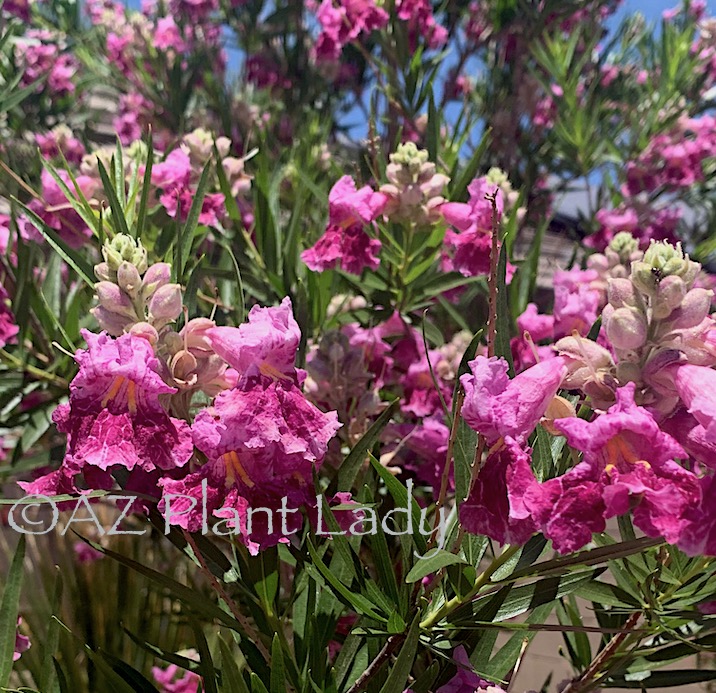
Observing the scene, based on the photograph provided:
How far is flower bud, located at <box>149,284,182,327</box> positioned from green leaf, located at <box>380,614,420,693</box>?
329 mm

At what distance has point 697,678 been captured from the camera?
0.77 metres

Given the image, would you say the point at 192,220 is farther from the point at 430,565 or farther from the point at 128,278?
the point at 430,565

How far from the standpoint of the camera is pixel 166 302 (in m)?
0.63

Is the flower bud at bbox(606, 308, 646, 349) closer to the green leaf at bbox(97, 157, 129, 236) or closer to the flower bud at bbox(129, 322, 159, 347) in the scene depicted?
the flower bud at bbox(129, 322, 159, 347)

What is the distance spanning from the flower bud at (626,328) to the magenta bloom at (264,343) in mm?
250

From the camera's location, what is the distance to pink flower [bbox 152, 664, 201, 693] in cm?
111

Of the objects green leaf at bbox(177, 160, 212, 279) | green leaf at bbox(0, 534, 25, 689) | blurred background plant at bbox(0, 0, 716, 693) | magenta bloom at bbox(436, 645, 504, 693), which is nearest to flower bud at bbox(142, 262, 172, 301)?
blurred background plant at bbox(0, 0, 716, 693)

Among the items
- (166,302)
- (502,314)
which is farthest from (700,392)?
A: (166,302)

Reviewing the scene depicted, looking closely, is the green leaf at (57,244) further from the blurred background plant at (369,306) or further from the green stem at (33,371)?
the green stem at (33,371)

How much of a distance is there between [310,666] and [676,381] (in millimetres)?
465

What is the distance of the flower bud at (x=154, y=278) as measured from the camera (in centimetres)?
65

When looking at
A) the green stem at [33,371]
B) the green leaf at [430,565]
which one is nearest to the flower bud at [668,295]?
the green leaf at [430,565]

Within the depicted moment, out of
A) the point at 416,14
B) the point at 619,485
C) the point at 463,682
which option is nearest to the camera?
the point at 619,485

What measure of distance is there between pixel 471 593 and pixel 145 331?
355 millimetres
